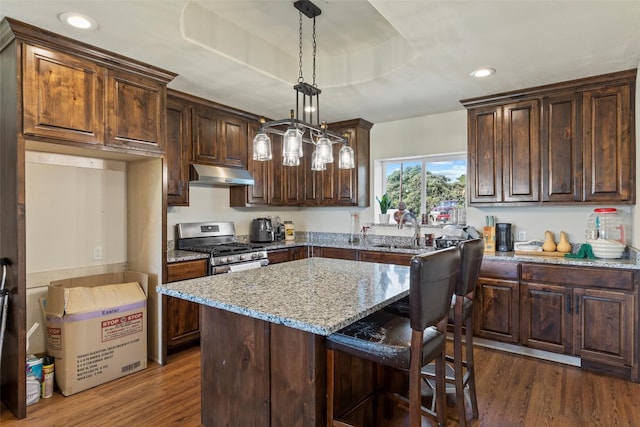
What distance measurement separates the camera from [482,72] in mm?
2947

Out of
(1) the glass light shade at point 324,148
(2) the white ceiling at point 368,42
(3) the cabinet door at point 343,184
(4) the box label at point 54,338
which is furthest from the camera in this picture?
(3) the cabinet door at point 343,184

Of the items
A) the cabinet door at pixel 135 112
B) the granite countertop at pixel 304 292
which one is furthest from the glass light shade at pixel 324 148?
the cabinet door at pixel 135 112

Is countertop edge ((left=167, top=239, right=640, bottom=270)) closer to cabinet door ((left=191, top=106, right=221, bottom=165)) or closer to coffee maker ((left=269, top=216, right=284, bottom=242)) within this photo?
coffee maker ((left=269, top=216, right=284, bottom=242))

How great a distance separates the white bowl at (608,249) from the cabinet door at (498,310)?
694mm

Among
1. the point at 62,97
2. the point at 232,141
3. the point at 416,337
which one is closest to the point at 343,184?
the point at 232,141

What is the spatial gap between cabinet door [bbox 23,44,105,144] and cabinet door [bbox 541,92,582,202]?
3765 mm

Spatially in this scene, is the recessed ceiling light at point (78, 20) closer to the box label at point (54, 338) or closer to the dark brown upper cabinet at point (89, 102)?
the dark brown upper cabinet at point (89, 102)

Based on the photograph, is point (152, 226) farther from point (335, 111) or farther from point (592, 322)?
point (592, 322)

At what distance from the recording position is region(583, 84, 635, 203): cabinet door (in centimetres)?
296

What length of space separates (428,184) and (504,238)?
43.9 inches

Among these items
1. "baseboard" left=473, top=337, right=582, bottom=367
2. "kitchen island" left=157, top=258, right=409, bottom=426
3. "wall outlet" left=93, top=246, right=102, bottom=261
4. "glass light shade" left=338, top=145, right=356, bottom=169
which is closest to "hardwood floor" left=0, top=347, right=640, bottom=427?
"baseboard" left=473, top=337, right=582, bottom=367

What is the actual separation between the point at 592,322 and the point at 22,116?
4.35 metres

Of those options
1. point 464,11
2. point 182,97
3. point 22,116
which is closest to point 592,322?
point 464,11

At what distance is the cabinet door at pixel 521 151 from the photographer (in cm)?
335
